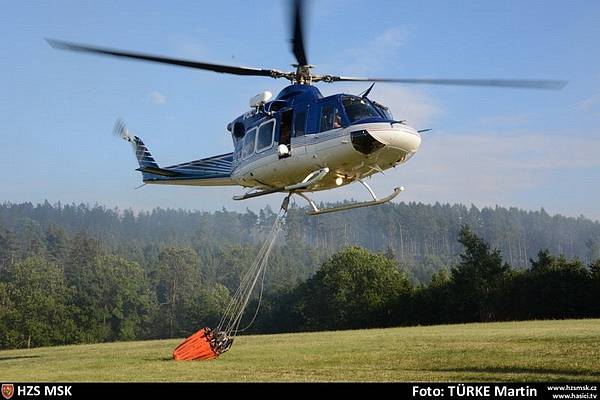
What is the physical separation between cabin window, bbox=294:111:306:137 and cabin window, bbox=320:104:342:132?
2.10ft

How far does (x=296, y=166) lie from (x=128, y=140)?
1266 centimetres

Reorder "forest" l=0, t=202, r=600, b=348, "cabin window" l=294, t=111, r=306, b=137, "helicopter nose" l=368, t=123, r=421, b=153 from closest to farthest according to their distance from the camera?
"helicopter nose" l=368, t=123, r=421, b=153 → "cabin window" l=294, t=111, r=306, b=137 → "forest" l=0, t=202, r=600, b=348

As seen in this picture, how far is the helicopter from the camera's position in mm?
15531

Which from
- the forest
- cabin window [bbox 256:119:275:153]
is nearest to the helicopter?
cabin window [bbox 256:119:275:153]

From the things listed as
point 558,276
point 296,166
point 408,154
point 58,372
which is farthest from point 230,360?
point 558,276

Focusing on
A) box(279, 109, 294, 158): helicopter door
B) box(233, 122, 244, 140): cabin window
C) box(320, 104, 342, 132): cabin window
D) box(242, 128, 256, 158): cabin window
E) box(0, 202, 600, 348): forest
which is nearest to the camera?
box(320, 104, 342, 132): cabin window

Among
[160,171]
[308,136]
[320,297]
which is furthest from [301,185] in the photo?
[320,297]

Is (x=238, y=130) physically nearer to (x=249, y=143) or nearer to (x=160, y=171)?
(x=249, y=143)
